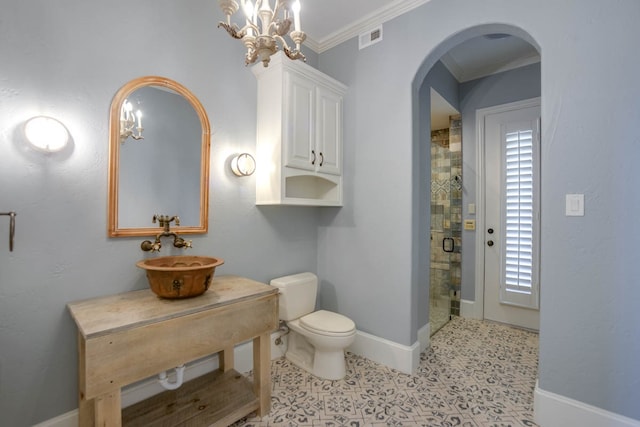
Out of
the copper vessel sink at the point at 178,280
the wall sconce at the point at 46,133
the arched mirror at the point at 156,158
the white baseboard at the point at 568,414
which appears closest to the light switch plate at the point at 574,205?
the white baseboard at the point at 568,414

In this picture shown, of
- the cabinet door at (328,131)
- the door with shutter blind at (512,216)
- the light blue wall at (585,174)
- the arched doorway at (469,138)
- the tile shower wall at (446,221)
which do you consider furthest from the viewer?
the tile shower wall at (446,221)

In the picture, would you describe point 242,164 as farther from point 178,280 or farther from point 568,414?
point 568,414

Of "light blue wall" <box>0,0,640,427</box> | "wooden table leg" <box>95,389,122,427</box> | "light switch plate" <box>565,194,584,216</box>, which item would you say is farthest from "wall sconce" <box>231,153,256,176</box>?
"light switch plate" <box>565,194,584,216</box>

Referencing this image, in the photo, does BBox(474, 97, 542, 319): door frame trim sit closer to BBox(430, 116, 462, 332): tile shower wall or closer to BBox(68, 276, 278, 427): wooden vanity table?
BBox(430, 116, 462, 332): tile shower wall

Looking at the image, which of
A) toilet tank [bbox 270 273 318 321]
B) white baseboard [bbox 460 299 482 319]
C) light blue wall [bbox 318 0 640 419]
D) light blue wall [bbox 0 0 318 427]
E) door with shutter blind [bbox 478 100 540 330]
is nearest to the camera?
light blue wall [bbox 0 0 318 427]

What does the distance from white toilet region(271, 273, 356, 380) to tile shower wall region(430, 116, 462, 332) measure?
152 centimetres

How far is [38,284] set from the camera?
147 cm

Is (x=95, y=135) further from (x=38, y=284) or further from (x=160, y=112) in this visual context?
(x=38, y=284)

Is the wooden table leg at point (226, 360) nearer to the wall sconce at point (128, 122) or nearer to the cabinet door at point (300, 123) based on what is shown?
the cabinet door at point (300, 123)

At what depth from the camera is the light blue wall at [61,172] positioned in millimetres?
1404

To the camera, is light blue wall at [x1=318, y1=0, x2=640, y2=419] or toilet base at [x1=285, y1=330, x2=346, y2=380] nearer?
light blue wall at [x1=318, y1=0, x2=640, y2=419]

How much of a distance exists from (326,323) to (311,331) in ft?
0.42

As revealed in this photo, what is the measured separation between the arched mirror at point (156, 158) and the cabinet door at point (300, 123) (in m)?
0.59

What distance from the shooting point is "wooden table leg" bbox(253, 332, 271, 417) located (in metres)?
1.77
